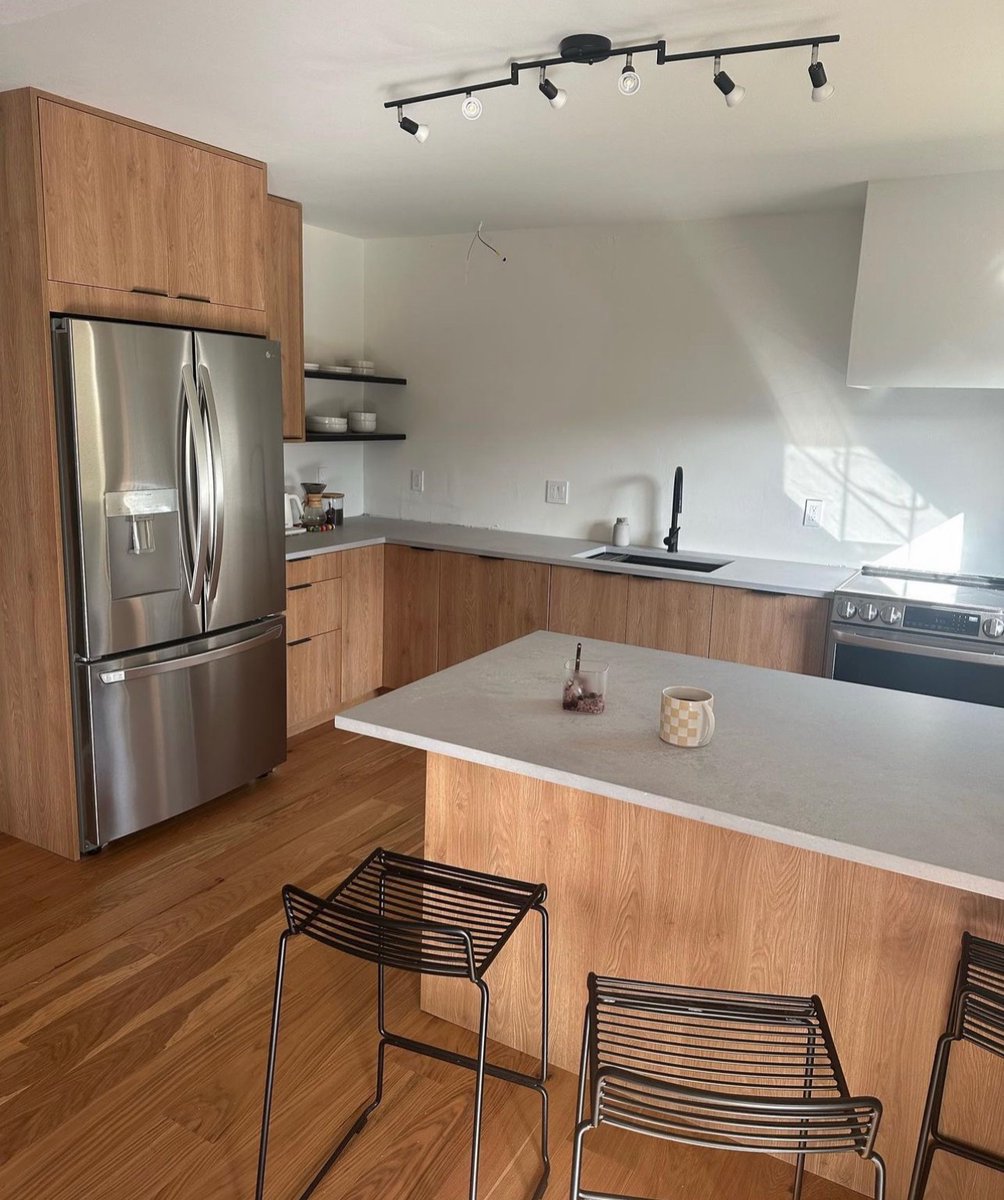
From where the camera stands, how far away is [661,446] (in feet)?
14.0

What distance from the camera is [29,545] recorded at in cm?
286

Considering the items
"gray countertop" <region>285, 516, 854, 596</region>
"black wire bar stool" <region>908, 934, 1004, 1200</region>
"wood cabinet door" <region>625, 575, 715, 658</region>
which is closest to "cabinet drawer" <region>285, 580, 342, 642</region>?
"gray countertop" <region>285, 516, 854, 596</region>

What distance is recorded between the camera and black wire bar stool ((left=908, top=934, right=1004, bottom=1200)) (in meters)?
1.48

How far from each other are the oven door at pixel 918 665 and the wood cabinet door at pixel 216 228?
250 centimetres

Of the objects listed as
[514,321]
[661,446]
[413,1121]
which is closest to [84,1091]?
[413,1121]

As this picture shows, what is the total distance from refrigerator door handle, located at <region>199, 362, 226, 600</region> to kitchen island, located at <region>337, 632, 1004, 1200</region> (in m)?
1.31

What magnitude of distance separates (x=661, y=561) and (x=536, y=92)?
6.91 ft

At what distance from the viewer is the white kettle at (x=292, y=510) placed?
4.48 metres

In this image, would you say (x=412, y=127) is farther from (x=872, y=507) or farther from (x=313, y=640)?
(x=872, y=507)

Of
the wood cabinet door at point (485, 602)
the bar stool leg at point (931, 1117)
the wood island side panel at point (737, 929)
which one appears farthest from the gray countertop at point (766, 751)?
the wood cabinet door at point (485, 602)

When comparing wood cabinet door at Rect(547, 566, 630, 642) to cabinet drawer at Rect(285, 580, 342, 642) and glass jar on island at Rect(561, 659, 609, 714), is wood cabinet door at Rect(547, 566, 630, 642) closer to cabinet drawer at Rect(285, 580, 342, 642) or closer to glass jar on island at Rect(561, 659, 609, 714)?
cabinet drawer at Rect(285, 580, 342, 642)

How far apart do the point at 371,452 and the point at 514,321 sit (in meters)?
1.11

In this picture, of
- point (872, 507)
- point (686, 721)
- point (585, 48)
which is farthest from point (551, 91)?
point (872, 507)

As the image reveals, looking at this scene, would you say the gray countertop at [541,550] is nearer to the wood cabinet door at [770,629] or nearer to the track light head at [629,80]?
the wood cabinet door at [770,629]
